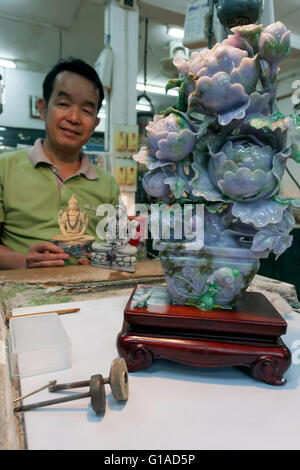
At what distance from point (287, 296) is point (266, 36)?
2.97 feet

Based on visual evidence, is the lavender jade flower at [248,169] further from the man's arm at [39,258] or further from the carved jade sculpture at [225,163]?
the man's arm at [39,258]

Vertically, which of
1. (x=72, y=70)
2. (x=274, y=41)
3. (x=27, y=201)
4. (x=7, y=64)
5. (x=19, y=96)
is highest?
(x=7, y=64)

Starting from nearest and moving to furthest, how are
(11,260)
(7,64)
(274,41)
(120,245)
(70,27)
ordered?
(274,41)
(120,245)
(11,260)
(70,27)
(7,64)

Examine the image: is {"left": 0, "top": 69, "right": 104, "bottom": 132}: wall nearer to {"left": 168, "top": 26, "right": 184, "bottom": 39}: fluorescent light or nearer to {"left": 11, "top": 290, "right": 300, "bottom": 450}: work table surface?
{"left": 168, "top": 26, "right": 184, "bottom": 39}: fluorescent light

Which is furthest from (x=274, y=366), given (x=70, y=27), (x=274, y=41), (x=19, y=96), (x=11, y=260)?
(x=19, y=96)

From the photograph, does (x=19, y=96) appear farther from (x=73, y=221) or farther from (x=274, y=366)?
(x=274, y=366)

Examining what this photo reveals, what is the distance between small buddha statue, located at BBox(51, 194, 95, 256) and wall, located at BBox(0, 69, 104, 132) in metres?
3.50

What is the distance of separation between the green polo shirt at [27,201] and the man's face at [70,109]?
0.67ft

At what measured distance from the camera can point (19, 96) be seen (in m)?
4.85

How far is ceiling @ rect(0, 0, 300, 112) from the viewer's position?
9.25 feet

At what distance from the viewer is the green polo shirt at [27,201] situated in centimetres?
184

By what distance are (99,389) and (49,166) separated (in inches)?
64.0

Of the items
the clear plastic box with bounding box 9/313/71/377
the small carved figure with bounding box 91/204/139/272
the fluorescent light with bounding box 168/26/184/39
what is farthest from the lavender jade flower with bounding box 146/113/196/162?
the fluorescent light with bounding box 168/26/184/39
